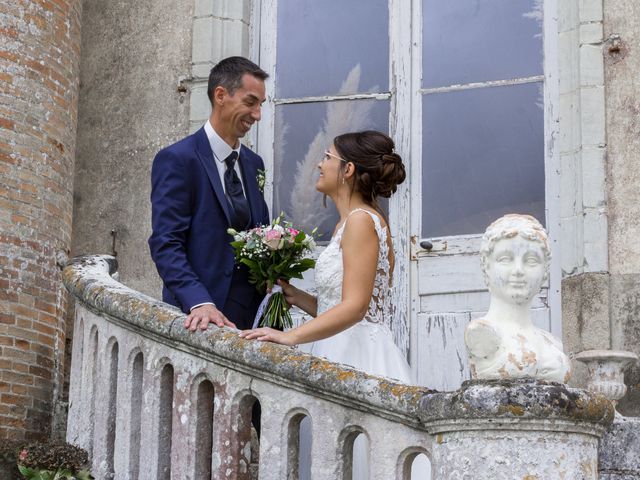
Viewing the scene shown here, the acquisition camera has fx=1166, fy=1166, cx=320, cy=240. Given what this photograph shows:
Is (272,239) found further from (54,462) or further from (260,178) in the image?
(54,462)

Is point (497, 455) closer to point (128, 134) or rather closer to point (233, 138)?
point (233, 138)

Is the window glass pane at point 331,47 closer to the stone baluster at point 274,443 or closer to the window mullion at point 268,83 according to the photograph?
the window mullion at point 268,83

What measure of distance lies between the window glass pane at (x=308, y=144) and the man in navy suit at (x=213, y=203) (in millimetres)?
2045

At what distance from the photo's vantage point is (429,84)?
7.26m

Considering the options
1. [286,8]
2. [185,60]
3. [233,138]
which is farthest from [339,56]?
[233,138]

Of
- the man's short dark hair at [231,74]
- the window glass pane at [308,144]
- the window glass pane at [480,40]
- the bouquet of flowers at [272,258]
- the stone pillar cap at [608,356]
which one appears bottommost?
the stone pillar cap at [608,356]

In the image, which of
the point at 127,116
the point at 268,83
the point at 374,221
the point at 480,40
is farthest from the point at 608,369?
the point at 127,116

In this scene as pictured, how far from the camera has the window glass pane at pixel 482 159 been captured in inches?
272

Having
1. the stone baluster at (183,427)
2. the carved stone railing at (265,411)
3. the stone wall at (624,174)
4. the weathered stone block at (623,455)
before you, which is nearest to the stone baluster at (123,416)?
the carved stone railing at (265,411)

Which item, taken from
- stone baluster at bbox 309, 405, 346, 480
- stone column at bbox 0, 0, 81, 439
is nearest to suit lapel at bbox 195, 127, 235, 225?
stone baluster at bbox 309, 405, 346, 480

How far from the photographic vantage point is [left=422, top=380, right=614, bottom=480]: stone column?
10.7ft

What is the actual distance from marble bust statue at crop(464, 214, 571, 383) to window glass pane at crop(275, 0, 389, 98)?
3.95 m

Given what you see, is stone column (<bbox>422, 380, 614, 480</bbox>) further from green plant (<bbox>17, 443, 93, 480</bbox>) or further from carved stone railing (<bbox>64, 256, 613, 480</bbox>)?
green plant (<bbox>17, 443, 93, 480</bbox>)

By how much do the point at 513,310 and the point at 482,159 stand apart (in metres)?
3.61
